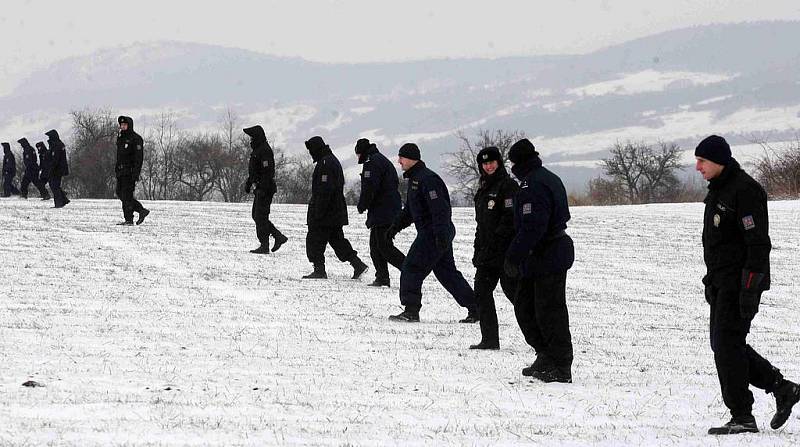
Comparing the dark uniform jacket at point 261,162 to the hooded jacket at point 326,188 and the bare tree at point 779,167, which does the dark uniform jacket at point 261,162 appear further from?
the bare tree at point 779,167

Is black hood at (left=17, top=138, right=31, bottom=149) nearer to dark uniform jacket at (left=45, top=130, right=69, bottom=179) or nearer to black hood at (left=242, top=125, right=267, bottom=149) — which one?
dark uniform jacket at (left=45, top=130, right=69, bottom=179)

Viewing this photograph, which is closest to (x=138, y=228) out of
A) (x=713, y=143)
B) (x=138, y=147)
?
(x=138, y=147)

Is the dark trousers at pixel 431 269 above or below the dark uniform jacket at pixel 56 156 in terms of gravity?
below

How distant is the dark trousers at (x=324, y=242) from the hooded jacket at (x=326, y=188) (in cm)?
13

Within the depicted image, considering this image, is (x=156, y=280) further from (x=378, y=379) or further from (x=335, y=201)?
(x=378, y=379)

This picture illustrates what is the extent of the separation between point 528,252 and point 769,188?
1334 inches

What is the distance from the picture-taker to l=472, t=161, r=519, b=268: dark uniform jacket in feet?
30.0

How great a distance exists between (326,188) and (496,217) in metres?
5.37

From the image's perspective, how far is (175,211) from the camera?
28156 millimetres

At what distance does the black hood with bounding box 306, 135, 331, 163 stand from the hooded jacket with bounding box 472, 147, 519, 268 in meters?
5.17

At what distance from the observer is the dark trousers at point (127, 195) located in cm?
2078

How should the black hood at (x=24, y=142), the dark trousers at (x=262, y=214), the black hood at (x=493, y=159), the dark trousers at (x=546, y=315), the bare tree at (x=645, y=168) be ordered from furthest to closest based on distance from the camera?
the bare tree at (x=645, y=168), the black hood at (x=24, y=142), the dark trousers at (x=262, y=214), the black hood at (x=493, y=159), the dark trousers at (x=546, y=315)

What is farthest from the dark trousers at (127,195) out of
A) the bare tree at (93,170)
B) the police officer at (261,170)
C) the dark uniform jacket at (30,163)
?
the bare tree at (93,170)

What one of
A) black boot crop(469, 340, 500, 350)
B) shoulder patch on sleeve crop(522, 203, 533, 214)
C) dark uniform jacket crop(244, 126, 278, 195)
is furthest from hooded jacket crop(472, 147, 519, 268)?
dark uniform jacket crop(244, 126, 278, 195)
